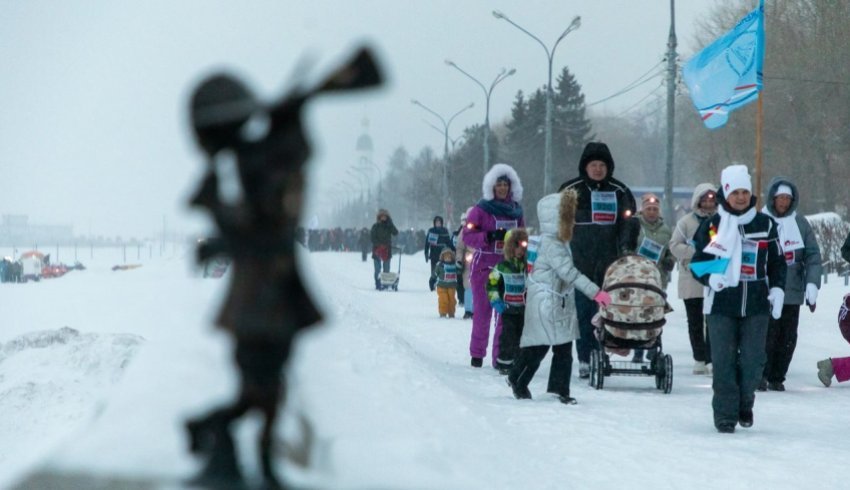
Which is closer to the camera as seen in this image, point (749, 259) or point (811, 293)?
point (749, 259)

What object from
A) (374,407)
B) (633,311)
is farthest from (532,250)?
(374,407)

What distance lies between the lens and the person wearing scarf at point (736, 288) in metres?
8.22

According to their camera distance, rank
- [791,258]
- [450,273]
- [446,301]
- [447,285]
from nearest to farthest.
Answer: [791,258]
[447,285]
[450,273]
[446,301]

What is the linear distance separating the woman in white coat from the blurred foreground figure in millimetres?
7952

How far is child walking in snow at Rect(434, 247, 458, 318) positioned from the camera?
61.7ft

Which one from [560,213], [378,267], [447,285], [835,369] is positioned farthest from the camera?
[378,267]

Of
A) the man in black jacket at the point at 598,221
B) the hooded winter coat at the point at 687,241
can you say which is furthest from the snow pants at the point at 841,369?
the man in black jacket at the point at 598,221

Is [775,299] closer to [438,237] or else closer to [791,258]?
[791,258]

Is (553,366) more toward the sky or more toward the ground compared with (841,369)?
more toward the sky

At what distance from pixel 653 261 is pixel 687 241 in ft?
1.69

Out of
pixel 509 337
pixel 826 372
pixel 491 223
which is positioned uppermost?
pixel 491 223

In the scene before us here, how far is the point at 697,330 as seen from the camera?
12.1m

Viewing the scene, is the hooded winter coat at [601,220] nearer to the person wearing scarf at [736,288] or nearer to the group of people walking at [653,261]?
the group of people walking at [653,261]

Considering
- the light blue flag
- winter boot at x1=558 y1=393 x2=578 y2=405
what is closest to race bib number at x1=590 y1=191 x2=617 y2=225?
winter boot at x1=558 y1=393 x2=578 y2=405
